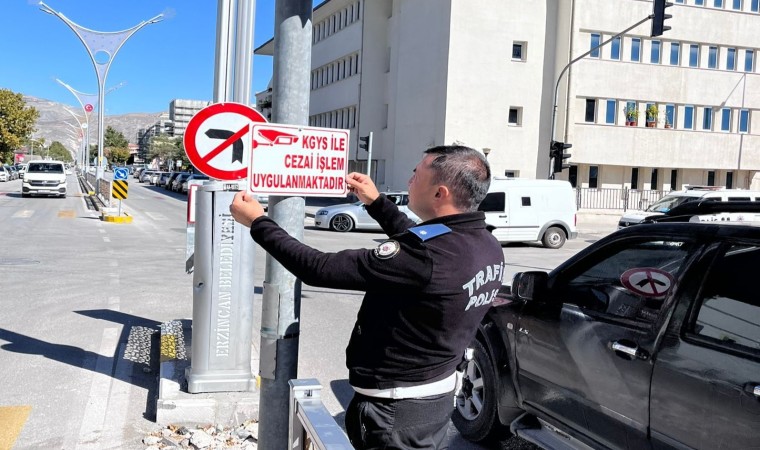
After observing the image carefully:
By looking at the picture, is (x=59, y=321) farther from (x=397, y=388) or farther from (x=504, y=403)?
(x=397, y=388)

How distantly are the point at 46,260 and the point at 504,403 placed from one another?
35.1 feet

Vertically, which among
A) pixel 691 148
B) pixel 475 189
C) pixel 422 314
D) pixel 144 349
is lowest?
pixel 144 349

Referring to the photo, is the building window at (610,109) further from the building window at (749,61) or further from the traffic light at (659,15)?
the traffic light at (659,15)

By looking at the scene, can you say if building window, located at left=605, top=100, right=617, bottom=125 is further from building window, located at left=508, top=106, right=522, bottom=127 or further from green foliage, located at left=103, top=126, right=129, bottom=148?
green foliage, located at left=103, top=126, right=129, bottom=148

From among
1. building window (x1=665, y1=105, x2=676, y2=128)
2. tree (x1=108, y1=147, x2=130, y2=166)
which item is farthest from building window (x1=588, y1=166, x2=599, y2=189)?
tree (x1=108, y1=147, x2=130, y2=166)

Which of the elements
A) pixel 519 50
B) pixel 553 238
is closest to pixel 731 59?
pixel 519 50

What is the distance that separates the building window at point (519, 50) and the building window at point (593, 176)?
6977mm

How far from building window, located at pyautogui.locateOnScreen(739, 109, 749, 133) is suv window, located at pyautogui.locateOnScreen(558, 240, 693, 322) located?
3961 cm

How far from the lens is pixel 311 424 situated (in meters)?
1.92

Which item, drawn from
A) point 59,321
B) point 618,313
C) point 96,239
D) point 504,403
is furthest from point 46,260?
point 618,313

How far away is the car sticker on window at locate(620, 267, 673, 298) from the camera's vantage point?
134 inches

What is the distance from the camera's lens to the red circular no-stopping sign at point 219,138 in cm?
464

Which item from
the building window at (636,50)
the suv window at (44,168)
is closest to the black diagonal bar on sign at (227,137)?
the suv window at (44,168)

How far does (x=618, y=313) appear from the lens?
3.62 meters
